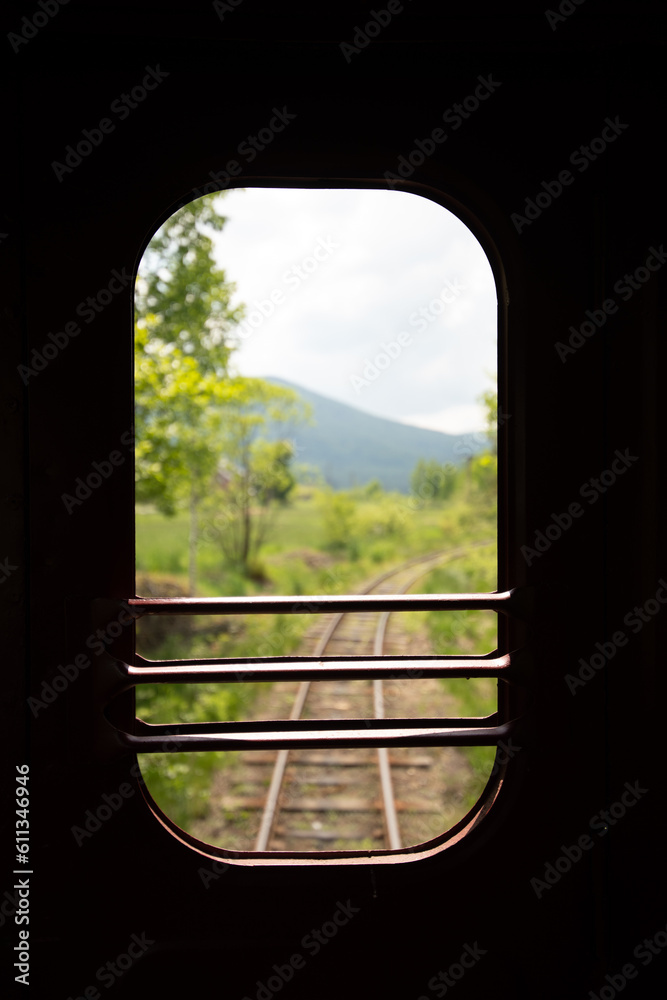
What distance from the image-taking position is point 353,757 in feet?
15.4

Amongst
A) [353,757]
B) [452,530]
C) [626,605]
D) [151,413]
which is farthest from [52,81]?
[452,530]

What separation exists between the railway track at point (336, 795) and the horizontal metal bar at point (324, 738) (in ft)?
6.94

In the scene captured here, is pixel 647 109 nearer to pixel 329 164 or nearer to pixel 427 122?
pixel 427 122

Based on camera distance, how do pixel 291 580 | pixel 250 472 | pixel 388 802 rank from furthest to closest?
pixel 291 580 < pixel 250 472 < pixel 388 802

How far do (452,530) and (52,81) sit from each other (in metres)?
13.8
